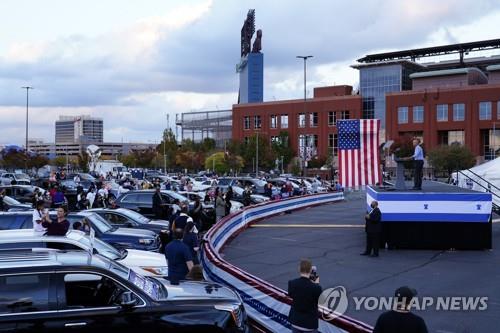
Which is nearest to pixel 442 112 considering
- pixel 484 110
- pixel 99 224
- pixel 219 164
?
pixel 484 110

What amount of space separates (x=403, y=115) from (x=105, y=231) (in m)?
81.3

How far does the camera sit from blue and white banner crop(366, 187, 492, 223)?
16844 mm

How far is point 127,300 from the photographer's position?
21.0ft

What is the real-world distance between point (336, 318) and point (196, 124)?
14592 centimetres

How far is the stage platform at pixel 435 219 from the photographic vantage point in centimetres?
1689

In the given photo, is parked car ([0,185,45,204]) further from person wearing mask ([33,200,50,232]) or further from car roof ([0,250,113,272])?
car roof ([0,250,113,272])

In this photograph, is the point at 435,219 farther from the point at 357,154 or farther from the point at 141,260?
the point at 141,260

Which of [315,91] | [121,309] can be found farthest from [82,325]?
[315,91]

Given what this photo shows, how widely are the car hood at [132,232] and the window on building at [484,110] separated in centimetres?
7792

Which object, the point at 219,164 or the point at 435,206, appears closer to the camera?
the point at 435,206

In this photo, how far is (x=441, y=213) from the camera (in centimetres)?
1702

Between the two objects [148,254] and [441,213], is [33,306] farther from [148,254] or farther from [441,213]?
[441,213]

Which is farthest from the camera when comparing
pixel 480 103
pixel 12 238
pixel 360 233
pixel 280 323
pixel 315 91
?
pixel 315 91

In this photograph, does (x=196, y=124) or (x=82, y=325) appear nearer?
(x=82, y=325)
